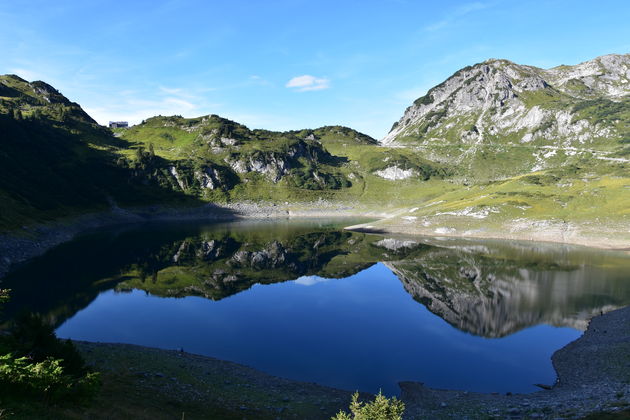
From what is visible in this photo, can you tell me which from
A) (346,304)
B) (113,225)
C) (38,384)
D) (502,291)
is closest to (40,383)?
(38,384)

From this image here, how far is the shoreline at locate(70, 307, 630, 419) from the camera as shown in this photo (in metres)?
28.6

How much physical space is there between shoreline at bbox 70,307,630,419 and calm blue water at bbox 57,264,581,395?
7.36 ft

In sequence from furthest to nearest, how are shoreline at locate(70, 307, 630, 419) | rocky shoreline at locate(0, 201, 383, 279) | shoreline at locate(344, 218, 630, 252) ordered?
1. shoreline at locate(344, 218, 630, 252)
2. rocky shoreline at locate(0, 201, 383, 279)
3. shoreline at locate(70, 307, 630, 419)

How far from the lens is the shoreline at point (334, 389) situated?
28.6 metres

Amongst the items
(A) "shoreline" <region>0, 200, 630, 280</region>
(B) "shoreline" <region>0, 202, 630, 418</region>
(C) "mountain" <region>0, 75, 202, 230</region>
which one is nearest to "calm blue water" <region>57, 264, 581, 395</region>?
(B) "shoreline" <region>0, 202, 630, 418</region>

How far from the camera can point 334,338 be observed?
159ft

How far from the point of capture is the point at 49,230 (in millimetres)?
115375

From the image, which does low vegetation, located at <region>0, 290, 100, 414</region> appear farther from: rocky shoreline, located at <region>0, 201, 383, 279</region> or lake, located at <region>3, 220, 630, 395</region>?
rocky shoreline, located at <region>0, 201, 383, 279</region>

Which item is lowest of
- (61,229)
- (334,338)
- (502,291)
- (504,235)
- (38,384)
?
(334,338)

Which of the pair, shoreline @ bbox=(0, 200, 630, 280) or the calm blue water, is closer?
the calm blue water

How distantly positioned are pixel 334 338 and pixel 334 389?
1315 centimetres

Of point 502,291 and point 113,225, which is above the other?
point 113,225

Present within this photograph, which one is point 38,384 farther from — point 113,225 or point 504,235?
point 113,225

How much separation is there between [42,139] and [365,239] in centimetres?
17913
